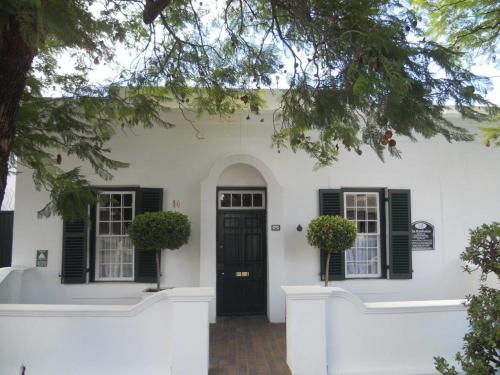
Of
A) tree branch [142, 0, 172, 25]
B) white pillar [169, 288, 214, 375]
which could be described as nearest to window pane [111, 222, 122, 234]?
white pillar [169, 288, 214, 375]

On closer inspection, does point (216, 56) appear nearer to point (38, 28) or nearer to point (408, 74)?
point (408, 74)

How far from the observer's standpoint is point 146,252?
26.5 feet

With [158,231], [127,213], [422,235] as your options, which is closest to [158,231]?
[158,231]

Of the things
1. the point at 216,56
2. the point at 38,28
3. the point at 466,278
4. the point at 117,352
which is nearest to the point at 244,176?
the point at 216,56

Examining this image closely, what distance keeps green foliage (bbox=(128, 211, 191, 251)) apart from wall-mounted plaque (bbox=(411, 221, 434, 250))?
15.5ft

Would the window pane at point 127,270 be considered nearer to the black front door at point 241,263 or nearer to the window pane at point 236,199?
the black front door at point 241,263

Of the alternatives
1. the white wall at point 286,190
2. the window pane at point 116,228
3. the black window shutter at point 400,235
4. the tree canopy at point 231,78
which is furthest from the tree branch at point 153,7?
the black window shutter at point 400,235

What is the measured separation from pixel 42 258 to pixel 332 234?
569cm

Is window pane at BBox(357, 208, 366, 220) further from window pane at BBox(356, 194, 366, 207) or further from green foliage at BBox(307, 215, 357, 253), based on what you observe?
green foliage at BBox(307, 215, 357, 253)

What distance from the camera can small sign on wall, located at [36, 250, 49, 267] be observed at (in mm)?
8039

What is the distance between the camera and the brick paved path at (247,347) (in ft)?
18.4

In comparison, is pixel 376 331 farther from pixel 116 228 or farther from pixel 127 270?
pixel 116 228

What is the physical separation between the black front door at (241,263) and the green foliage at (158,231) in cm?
117

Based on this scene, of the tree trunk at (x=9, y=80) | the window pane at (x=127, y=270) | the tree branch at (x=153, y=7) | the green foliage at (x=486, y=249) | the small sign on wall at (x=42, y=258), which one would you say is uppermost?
the tree branch at (x=153, y=7)
